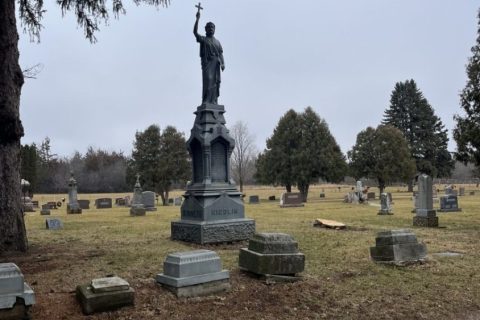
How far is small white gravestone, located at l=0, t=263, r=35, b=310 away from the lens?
4.90 m

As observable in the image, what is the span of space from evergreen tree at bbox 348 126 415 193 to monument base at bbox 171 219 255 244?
3525 cm

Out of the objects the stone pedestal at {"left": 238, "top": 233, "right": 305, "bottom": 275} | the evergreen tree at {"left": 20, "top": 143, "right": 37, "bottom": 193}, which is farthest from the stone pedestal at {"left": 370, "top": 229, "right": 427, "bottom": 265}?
the evergreen tree at {"left": 20, "top": 143, "right": 37, "bottom": 193}

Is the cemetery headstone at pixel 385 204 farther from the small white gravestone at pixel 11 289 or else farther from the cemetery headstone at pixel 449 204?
the small white gravestone at pixel 11 289

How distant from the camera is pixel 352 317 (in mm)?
5738

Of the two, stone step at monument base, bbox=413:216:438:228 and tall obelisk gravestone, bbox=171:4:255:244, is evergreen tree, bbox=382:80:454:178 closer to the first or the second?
stone step at monument base, bbox=413:216:438:228

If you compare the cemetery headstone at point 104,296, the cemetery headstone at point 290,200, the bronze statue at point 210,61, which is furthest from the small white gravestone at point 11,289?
the cemetery headstone at point 290,200

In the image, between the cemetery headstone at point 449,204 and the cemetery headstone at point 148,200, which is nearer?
the cemetery headstone at point 449,204

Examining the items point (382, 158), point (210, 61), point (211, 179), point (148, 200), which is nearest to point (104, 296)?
point (211, 179)

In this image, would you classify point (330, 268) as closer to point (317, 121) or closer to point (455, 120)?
point (455, 120)

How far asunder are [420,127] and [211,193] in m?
53.9

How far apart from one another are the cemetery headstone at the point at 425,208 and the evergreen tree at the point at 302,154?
26154 millimetres

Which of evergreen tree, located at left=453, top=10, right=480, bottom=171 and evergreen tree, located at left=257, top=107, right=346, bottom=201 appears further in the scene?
evergreen tree, located at left=257, top=107, right=346, bottom=201

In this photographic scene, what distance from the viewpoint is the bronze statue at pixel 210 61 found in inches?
498

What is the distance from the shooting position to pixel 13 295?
16.3 ft
